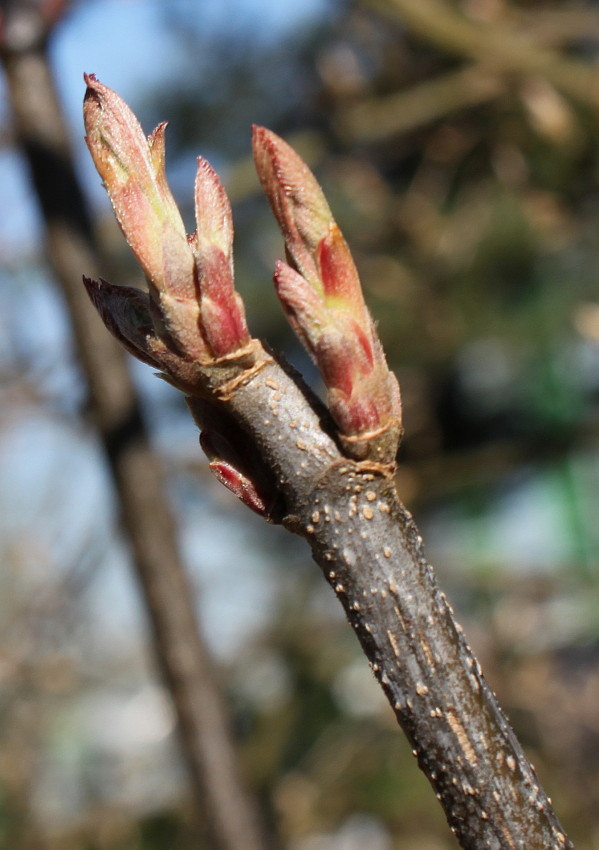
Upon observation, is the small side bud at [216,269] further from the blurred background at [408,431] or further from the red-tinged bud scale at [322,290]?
the blurred background at [408,431]

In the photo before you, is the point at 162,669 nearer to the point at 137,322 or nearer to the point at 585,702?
the point at 137,322

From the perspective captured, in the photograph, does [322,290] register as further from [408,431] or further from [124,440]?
[408,431]

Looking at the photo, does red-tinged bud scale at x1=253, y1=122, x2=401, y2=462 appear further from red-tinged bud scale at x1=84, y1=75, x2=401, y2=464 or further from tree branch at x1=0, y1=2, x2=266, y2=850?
tree branch at x1=0, y1=2, x2=266, y2=850

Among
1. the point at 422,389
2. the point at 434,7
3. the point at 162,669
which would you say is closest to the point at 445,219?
the point at 422,389

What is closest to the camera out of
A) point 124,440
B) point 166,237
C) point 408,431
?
point 166,237

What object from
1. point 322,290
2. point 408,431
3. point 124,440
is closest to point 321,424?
point 322,290

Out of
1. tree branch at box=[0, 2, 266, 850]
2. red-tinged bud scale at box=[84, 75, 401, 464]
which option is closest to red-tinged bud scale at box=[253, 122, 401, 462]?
Result: red-tinged bud scale at box=[84, 75, 401, 464]

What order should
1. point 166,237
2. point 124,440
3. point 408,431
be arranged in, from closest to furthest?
point 166,237, point 124,440, point 408,431

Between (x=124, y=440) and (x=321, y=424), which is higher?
(x=321, y=424)
